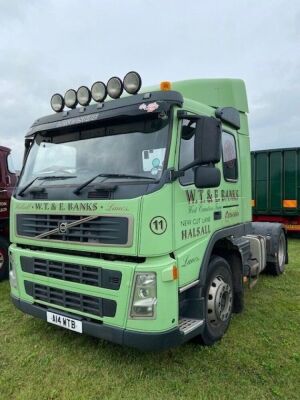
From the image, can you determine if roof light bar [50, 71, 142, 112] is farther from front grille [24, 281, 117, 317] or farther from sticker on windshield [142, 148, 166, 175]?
front grille [24, 281, 117, 317]

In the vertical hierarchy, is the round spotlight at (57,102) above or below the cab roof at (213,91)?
below

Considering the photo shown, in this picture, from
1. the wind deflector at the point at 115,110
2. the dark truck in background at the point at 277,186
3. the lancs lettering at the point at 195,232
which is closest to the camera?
the wind deflector at the point at 115,110

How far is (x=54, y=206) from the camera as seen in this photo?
3.49 m

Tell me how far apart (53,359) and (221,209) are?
2329mm

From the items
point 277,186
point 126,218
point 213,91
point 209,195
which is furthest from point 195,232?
point 277,186

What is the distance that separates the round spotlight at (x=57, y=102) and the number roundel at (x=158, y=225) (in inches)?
70.6

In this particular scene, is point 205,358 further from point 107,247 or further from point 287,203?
point 287,203

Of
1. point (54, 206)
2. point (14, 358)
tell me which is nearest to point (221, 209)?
point (54, 206)

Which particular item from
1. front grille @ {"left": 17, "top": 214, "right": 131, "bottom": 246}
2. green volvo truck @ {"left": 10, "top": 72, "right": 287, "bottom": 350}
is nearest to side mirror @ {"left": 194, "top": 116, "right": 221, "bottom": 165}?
green volvo truck @ {"left": 10, "top": 72, "right": 287, "bottom": 350}

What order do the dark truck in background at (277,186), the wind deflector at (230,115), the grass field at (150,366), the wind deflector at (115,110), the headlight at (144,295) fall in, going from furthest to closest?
the dark truck in background at (277,186), the wind deflector at (230,115), the wind deflector at (115,110), the grass field at (150,366), the headlight at (144,295)

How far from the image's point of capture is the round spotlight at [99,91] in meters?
3.60

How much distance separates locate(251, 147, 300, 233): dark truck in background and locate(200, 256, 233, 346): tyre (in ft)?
24.5

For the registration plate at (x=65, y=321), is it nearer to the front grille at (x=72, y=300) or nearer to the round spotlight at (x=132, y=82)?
the front grille at (x=72, y=300)

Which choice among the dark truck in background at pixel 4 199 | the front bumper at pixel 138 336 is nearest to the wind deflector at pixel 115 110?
the front bumper at pixel 138 336
